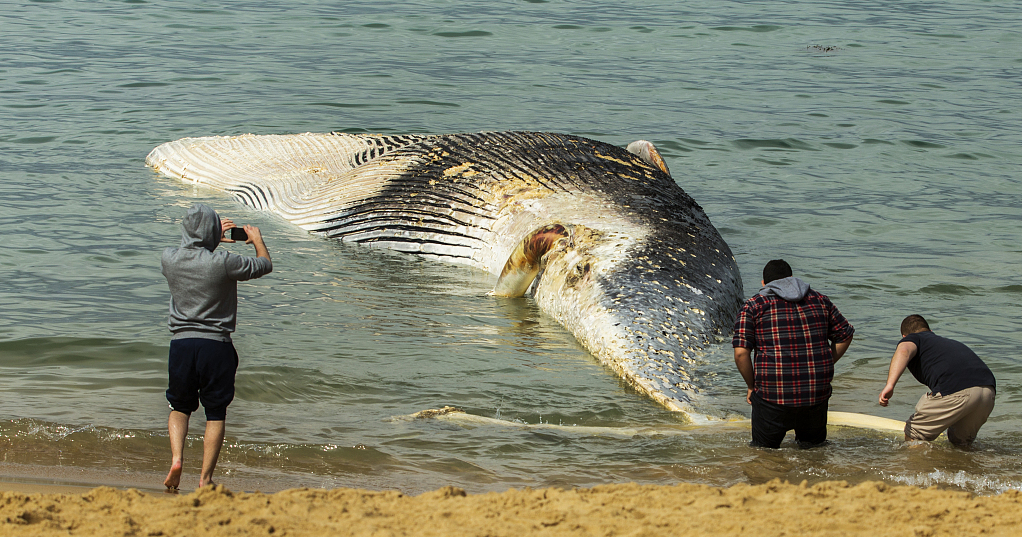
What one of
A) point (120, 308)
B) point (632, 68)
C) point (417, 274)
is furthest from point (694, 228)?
point (632, 68)

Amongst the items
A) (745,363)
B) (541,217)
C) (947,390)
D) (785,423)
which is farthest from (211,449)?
(541,217)

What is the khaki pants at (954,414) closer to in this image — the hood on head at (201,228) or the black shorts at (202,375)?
the black shorts at (202,375)

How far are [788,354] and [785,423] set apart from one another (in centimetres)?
40

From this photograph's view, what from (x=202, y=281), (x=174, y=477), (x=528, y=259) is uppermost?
(x=202, y=281)

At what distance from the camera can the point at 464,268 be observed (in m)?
9.84

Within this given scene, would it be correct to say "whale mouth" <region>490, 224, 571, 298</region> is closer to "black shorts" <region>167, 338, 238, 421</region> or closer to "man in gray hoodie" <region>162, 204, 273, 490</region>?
"man in gray hoodie" <region>162, 204, 273, 490</region>

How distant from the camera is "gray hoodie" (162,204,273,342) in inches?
196

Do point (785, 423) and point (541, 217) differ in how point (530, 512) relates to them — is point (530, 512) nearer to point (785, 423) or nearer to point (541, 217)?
point (785, 423)

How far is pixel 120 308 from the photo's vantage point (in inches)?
322

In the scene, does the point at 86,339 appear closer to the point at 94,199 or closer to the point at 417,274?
the point at 417,274

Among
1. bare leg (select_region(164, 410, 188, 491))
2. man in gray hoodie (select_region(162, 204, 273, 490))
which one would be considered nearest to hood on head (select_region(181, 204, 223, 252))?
man in gray hoodie (select_region(162, 204, 273, 490))

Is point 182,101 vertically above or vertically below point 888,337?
above

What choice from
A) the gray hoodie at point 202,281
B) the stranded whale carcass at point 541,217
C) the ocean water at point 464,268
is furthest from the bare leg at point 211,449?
the stranded whale carcass at point 541,217

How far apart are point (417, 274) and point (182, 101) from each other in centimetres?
1050
